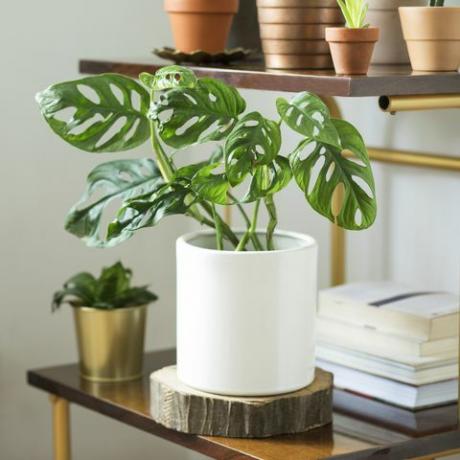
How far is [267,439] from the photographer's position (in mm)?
1491

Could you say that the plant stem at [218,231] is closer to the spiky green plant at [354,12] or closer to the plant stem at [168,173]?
the plant stem at [168,173]

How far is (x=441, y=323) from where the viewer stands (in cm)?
165

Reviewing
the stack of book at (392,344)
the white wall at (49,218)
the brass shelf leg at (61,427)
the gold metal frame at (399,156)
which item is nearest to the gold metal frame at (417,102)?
the gold metal frame at (399,156)

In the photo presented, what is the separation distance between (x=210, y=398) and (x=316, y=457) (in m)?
0.15

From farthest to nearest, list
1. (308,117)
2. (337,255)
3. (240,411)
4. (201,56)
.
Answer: (337,255)
(201,56)
(240,411)
(308,117)

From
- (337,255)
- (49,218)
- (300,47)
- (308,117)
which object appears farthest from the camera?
(49,218)

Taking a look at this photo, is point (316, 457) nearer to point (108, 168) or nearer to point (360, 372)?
point (360, 372)

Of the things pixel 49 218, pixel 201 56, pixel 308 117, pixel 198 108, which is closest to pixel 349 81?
pixel 308 117

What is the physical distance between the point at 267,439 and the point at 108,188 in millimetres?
431

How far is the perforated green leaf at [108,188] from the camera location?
1.65 meters

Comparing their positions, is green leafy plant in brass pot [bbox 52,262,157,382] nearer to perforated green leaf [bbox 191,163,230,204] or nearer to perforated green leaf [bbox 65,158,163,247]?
perforated green leaf [bbox 65,158,163,247]

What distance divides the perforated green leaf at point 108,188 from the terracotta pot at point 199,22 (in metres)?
0.21

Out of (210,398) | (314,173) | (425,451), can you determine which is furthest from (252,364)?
(314,173)

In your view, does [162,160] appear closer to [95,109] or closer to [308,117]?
[95,109]
